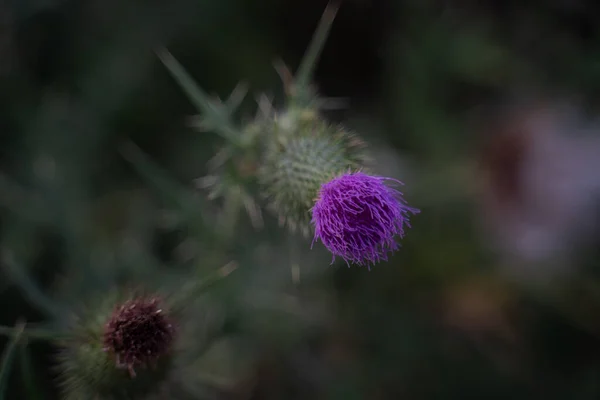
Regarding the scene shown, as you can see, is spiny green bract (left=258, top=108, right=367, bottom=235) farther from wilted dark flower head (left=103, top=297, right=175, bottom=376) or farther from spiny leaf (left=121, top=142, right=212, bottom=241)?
wilted dark flower head (left=103, top=297, right=175, bottom=376)

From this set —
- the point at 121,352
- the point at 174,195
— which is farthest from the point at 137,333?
the point at 174,195

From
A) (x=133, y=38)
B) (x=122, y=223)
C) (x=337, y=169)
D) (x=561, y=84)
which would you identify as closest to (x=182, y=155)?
(x=122, y=223)

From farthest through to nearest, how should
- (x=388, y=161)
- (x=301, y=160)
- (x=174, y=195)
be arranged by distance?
(x=388, y=161) < (x=174, y=195) < (x=301, y=160)

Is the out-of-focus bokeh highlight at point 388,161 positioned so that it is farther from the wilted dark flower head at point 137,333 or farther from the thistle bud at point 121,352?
the wilted dark flower head at point 137,333

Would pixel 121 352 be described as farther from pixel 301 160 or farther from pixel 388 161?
pixel 388 161

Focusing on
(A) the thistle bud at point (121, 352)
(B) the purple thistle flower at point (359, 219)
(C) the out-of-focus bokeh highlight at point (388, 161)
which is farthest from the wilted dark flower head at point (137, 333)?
(C) the out-of-focus bokeh highlight at point (388, 161)
